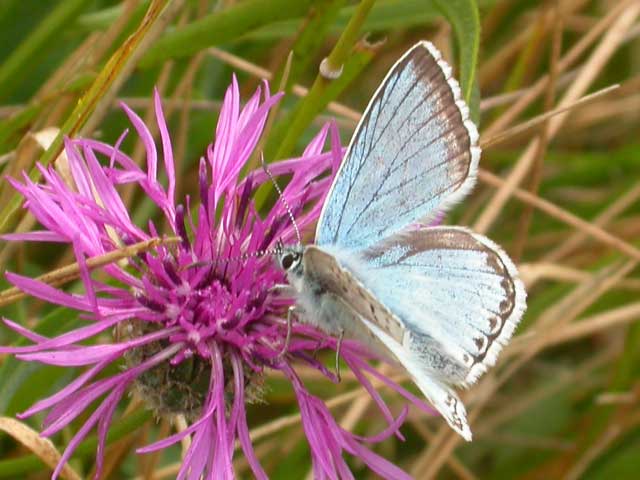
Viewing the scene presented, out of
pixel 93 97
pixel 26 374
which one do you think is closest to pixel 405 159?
pixel 93 97

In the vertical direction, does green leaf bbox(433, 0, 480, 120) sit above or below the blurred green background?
above

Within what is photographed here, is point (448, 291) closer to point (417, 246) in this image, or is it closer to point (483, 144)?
point (417, 246)

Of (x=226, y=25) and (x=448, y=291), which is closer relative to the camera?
(x=448, y=291)

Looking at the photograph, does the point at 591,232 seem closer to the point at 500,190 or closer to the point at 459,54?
the point at 500,190

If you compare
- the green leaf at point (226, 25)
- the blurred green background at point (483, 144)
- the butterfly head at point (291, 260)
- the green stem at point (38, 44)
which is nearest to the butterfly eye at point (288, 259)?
the butterfly head at point (291, 260)

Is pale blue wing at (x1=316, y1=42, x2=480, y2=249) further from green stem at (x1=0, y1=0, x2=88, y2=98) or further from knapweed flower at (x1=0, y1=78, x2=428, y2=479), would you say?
green stem at (x1=0, y1=0, x2=88, y2=98)

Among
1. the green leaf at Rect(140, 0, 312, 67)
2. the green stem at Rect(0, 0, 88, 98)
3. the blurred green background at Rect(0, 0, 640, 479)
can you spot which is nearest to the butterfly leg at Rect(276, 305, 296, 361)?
the blurred green background at Rect(0, 0, 640, 479)

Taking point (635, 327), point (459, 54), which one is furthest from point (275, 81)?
point (635, 327)
